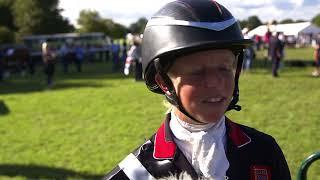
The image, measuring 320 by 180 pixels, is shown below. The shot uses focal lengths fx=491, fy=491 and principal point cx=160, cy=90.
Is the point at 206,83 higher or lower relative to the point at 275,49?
higher

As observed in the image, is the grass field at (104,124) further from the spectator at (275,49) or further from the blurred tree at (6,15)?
the blurred tree at (6,15)

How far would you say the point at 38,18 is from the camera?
6138cm

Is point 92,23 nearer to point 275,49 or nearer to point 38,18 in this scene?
point 38,18

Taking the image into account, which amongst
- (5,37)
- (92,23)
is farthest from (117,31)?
(5,37)

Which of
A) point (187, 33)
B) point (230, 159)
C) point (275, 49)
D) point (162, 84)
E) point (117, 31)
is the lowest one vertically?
point (117, 31)

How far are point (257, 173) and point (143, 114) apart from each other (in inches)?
371

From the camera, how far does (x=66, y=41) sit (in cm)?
4541

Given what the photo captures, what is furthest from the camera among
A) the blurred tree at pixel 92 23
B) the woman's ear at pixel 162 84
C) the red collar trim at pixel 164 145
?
the blurred tree at pixel 92 23

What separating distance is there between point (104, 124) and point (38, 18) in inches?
2098

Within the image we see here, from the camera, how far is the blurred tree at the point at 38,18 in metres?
59.8

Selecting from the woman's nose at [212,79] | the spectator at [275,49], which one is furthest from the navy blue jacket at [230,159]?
the spectator at [275,49]

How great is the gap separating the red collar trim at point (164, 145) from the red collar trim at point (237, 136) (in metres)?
0.26

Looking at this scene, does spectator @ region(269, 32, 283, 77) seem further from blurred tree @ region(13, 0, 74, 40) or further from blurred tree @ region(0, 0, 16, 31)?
blurred tree @ region(0, 0, 16, 31)

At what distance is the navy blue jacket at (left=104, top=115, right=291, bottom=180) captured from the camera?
82.0 inches
